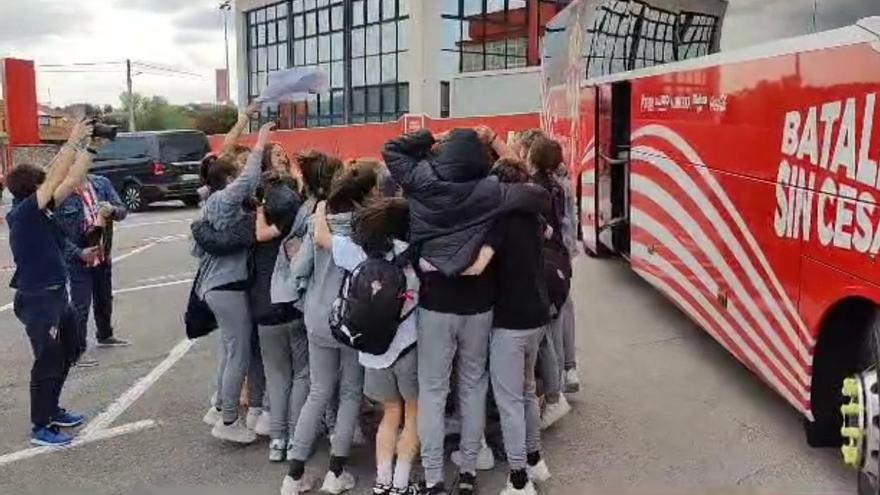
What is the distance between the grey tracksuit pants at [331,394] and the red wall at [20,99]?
3079cm

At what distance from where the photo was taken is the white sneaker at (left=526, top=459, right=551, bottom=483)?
4.61m

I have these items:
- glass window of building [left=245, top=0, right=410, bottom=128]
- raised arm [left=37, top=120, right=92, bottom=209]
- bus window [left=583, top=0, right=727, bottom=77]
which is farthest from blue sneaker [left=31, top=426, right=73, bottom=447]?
glass window of building [left=245, top=0, right=410, bottom=128]

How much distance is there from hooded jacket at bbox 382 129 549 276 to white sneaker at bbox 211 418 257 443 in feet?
6.02


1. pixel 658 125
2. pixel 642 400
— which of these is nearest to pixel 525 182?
pixel 642 400

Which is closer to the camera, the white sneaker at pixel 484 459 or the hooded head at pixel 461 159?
the hooded head at pixel 461 159

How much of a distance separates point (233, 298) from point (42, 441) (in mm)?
1505

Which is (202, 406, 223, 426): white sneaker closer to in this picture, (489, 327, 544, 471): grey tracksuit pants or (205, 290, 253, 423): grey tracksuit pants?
(205, 290, 253, 423): grey tracksuit pants

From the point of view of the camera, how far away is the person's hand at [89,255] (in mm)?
6883

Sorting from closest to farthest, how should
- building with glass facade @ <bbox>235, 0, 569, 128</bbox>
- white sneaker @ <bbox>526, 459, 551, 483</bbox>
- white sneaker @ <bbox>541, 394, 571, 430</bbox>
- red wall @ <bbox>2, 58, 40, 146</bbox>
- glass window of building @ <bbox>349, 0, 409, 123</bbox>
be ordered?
1. white sneaker @ <bbox>526, 459, 551, 483</bbox>
2. white sneaker @ <bbox>541, 394, 571, 430</bbox>
3. red wall @ <bbox>2, 58, 40, 146</bbox>
4. building with glass facade @ <bbox>235, 0, 569, 128</bbox>
5. glass window of building @ <bbox>349, 0, 409, 123</bbox>

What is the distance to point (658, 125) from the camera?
26.6ft

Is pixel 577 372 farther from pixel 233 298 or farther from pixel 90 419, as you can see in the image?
pixel 90 419

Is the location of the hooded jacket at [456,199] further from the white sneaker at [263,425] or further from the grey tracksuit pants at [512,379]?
the white sneaker at [263,425]

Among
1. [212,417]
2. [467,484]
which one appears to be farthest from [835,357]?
[212,417]

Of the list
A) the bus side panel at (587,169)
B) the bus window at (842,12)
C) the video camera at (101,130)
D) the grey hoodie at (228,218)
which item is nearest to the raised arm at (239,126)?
the grey hoodie at (228,218)
